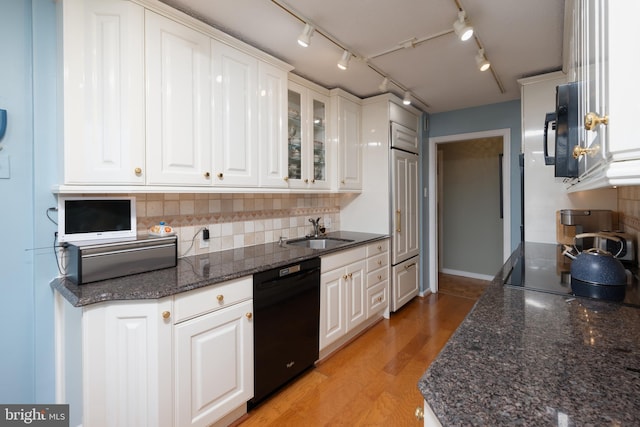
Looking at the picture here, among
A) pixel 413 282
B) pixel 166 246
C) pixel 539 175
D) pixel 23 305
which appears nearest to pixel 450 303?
pixel 413 282

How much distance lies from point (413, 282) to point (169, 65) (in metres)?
3.26

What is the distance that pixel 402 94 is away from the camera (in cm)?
314

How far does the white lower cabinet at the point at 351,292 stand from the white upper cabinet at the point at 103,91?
1.45 metres

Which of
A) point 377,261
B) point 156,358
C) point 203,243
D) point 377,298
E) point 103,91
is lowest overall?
point 377,298

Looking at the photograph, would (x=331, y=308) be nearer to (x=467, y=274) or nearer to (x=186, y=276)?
(x=186, y=276)

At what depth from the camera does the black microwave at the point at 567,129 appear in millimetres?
1011

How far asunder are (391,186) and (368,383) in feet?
6.05

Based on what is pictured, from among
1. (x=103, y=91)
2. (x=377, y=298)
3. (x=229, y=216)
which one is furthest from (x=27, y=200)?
(x=377, y=298)

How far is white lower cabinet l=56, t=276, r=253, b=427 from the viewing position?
129 cm

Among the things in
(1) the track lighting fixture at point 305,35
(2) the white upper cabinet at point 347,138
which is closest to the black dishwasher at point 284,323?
(2) the white upper cabinet at point 347,138

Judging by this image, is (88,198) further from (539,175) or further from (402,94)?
(539,175)

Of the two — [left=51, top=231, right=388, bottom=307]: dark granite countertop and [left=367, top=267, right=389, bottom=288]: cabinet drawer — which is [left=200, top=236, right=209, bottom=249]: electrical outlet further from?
[left=367, top=267, right=389, bottom=288]: cabinet drawer

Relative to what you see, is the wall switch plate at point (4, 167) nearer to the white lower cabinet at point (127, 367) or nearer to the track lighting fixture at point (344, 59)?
the white lower cabinet at point (127, 367)

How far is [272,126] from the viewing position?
7.13 feet
